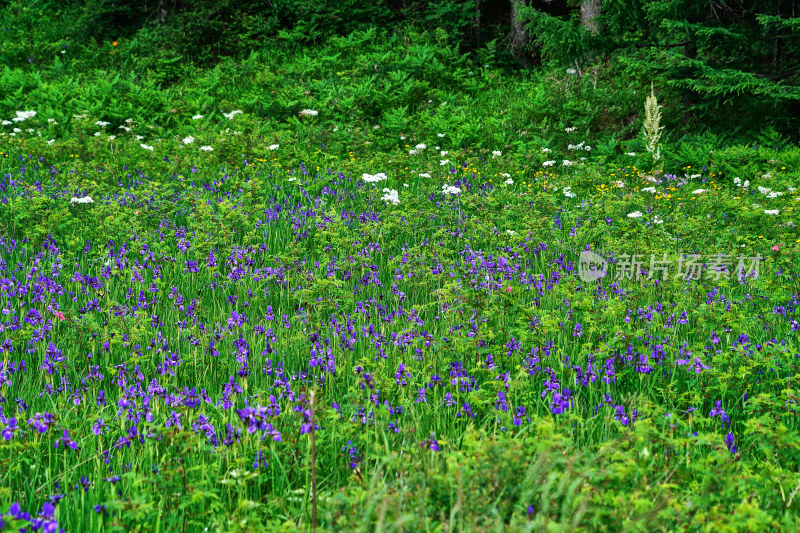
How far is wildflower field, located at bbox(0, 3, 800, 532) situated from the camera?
220 centimetres

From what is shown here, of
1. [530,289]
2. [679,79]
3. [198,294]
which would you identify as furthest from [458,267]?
[679,79]

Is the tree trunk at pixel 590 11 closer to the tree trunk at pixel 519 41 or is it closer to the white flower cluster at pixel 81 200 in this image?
the tree trunk at pixel 519 41

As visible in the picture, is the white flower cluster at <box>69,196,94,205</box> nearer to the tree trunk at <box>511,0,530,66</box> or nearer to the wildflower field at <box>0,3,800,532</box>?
the wildflower field at <box>0,3,800,532</box>

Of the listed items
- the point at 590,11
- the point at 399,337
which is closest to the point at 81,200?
the point at 399,337

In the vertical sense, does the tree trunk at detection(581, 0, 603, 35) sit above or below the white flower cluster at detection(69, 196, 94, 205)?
above

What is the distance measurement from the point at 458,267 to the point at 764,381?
2.35 meters

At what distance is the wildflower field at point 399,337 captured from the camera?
7.20ft

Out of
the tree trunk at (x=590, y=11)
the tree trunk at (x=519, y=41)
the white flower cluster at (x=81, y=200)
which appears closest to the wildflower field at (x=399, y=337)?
the white flower cluster at (x=81, y=200)

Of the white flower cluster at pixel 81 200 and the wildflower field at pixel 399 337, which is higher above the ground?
the white flower cluster at pixel 81 200

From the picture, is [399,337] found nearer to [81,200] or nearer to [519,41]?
[81,200]

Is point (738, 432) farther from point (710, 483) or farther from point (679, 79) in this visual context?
point (679, 79)

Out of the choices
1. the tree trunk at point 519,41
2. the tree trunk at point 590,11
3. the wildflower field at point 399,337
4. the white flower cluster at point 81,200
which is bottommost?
the wildflower field at point 399,337

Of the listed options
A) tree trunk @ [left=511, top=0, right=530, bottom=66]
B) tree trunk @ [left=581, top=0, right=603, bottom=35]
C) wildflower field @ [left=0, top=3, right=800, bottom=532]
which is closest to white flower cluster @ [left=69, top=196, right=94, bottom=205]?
wildflower field @ [left=0, top=3, right=800, bottom=532]

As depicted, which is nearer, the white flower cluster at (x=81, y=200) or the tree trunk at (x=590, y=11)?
the white flower cluster at (x=81, y=200)
